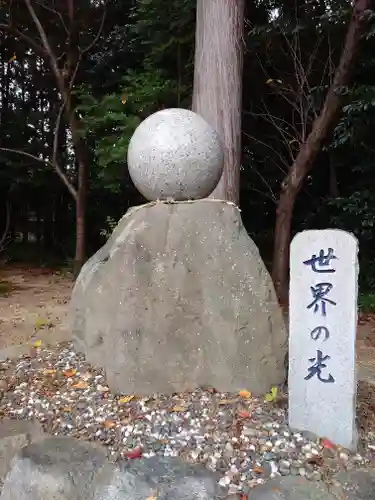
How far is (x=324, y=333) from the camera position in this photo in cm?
249

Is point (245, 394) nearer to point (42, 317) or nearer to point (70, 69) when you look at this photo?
point (42, 317)

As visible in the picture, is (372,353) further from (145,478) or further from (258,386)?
(145,478)

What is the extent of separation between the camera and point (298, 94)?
7.11 m

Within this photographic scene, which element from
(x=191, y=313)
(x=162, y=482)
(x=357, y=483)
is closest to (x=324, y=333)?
(x=357, y=483)

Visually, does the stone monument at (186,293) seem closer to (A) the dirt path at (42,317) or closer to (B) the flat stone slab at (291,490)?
(B) the flat stone slab at (291,490)

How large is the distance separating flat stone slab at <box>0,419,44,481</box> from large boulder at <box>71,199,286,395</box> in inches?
20.2

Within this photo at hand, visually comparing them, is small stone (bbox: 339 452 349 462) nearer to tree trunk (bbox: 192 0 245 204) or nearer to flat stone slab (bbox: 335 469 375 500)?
flat stone slab (bbox: 335 469 375 500)

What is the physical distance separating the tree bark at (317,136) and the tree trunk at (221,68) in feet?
4.09

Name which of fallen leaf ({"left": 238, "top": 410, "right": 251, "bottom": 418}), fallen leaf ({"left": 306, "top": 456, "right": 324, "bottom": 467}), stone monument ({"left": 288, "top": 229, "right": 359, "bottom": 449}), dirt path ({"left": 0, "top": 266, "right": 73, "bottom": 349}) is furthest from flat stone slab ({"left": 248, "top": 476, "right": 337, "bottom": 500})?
dirt path ({"left": 0, "top": 266, "right": 73, "bottom": 349})

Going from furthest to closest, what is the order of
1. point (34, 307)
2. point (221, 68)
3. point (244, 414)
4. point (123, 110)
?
point (123, 110) < point (34, 307) < point (221, 68) < point (244, 414)

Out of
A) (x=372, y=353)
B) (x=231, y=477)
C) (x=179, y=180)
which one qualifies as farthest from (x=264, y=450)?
(x=372, y=353)

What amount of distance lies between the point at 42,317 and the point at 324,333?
416 cm

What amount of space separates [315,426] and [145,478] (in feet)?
2.98

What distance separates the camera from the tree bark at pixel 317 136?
5.68 m
